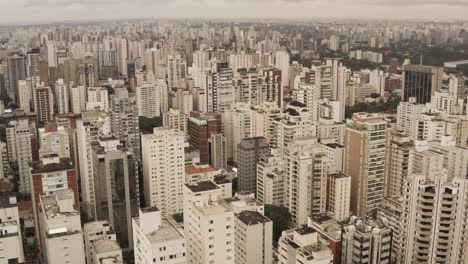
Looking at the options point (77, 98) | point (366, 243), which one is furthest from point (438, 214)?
point (77, 98)

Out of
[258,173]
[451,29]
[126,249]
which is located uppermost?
[451,29]

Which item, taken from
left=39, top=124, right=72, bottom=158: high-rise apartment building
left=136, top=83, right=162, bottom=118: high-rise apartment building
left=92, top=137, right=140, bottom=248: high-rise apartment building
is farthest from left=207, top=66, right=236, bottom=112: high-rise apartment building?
left=92, top=137, right=140, bottom=248: high-rise apartment building

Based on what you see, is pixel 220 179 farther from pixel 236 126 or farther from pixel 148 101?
pixel 148 101

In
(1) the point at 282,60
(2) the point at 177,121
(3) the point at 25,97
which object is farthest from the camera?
(1) the point at 282,60

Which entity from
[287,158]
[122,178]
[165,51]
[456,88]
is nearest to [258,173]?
[287,158]

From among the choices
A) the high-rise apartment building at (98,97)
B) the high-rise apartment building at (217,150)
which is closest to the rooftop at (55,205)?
the high-rise apartment building at (217,150)

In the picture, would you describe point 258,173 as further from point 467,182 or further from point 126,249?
point 467,182

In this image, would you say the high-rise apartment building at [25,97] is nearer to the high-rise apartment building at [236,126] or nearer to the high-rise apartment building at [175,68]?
the high-rise apartment building at [175,68]
